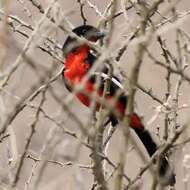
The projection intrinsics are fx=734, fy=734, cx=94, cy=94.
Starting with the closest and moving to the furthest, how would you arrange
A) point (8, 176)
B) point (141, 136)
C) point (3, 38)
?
point (3, 38) < point (8, 176) < point (141, 136)

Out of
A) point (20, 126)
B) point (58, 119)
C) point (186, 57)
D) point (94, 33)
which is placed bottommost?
point (58, 119)

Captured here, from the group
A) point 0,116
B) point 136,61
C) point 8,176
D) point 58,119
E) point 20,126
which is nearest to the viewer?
point 136,61

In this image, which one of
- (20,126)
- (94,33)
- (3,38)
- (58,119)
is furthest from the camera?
(20,126)

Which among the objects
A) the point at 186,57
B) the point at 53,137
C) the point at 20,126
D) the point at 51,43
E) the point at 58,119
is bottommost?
the point at 53,137

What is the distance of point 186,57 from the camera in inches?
101

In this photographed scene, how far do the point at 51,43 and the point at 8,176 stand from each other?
89 cm

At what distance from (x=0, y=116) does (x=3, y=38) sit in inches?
25.5

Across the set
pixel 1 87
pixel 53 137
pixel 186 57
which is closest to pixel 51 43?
pixel 186 57

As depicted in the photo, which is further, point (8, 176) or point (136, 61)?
point (8, 176)

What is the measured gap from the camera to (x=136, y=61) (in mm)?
1789

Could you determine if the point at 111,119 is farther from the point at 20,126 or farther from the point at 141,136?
the point at 20,126

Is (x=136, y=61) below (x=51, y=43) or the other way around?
below

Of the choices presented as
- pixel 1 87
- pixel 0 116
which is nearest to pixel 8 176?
pixel 0 116

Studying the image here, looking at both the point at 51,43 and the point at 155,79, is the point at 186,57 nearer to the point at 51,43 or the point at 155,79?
the point at 51,43
